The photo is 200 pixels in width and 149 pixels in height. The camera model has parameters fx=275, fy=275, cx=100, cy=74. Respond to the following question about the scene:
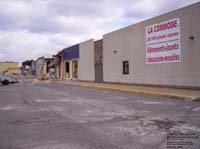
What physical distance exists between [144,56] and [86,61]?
44.5 ft

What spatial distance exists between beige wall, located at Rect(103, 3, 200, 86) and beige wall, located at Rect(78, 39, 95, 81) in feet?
12.5

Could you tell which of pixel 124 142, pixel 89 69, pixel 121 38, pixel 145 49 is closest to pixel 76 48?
pixel 89 69

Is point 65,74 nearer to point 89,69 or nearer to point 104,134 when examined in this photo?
point 89,69

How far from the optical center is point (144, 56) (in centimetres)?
2317

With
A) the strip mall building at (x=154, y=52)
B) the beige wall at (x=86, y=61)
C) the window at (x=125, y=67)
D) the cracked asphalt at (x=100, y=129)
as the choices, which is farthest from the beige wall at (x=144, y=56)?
the cracked asphalt at (x=100, y=129)

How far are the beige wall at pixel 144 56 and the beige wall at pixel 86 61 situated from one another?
3805mm

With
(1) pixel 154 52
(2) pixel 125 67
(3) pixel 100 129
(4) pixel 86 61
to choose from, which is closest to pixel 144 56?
(1) pixel 154 52

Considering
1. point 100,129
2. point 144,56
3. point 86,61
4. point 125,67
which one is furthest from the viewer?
point 86,61

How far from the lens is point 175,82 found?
1986 centimetres

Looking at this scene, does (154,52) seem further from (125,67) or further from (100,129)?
(100,129)

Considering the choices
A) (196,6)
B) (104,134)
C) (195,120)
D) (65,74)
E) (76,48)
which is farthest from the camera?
(65,74)

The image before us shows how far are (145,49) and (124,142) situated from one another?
57.0 ft

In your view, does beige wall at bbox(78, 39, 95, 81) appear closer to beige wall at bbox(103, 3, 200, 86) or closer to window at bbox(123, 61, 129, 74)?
beige wall at bbox(103, 3, 200, 86)

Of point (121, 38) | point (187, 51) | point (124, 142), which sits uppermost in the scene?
point (121, 38)
